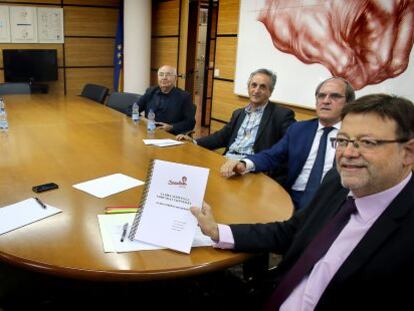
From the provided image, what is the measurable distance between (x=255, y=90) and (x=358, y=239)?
1925 mm

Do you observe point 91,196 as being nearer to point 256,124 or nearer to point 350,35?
point 256,124

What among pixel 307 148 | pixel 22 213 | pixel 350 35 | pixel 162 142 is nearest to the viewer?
pixel 22 213

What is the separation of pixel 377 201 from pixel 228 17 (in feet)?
13.8

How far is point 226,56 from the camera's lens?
16.0ft

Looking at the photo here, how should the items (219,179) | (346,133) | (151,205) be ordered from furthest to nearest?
(219,179) → (151,205) → (346,133)

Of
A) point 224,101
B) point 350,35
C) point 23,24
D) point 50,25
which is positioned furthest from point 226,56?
point 23,24

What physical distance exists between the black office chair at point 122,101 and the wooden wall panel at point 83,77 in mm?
2647

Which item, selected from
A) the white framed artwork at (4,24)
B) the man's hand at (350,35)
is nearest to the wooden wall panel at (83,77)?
the white framed artwork at (4,24)

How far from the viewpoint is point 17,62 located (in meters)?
6.07

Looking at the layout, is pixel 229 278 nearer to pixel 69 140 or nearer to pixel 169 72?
pixel 69 140

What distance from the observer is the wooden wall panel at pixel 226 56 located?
15.6 ft

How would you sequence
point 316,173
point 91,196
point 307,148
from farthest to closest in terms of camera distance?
point 307,148 < point 316,173 < point 91,196

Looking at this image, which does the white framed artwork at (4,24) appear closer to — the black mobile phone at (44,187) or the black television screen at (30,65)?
the black television screen at (30,65)

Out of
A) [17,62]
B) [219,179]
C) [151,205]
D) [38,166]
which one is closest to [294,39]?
[219,179]
